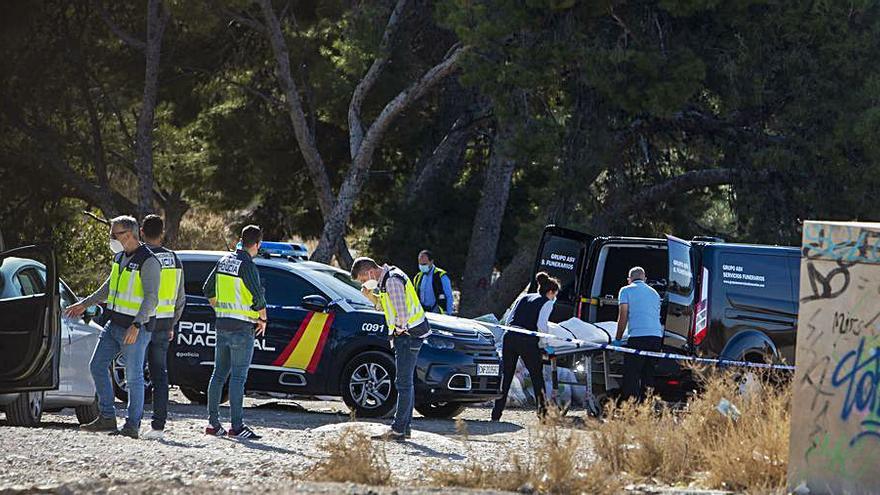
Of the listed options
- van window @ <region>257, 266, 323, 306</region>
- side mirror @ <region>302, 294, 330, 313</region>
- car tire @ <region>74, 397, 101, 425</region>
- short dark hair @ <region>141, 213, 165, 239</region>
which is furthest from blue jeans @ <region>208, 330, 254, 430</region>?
van window @ <region>257, 266, 323, 306</region>

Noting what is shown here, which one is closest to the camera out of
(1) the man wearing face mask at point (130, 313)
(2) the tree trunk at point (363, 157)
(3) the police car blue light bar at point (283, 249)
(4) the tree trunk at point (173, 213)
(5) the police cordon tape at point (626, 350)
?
(1) the man wearing face mask at point (130, 313)

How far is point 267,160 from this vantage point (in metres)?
32.3

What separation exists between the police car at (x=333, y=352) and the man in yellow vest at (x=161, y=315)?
11.6ft

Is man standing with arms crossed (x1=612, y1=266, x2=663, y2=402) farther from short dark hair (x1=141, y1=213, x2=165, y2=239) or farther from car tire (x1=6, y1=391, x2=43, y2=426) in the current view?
car tire (x1=6, y1=391, x2=43, y2=426)

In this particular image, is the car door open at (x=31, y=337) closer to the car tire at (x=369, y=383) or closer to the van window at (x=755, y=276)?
the car tire at (x=369, y=383)

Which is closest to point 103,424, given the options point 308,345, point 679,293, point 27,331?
point 27,331

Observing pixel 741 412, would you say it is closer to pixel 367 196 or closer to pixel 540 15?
pixel 540 15

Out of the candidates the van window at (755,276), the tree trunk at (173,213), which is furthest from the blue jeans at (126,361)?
the tree trunk at (173,213)

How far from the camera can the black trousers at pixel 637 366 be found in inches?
618

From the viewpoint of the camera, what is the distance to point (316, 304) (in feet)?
52.8

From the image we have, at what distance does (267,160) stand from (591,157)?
32.3 ft

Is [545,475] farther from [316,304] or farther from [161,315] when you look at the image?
[316,304]

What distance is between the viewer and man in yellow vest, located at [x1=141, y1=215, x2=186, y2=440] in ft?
40.3

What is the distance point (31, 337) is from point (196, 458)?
2.61 m
